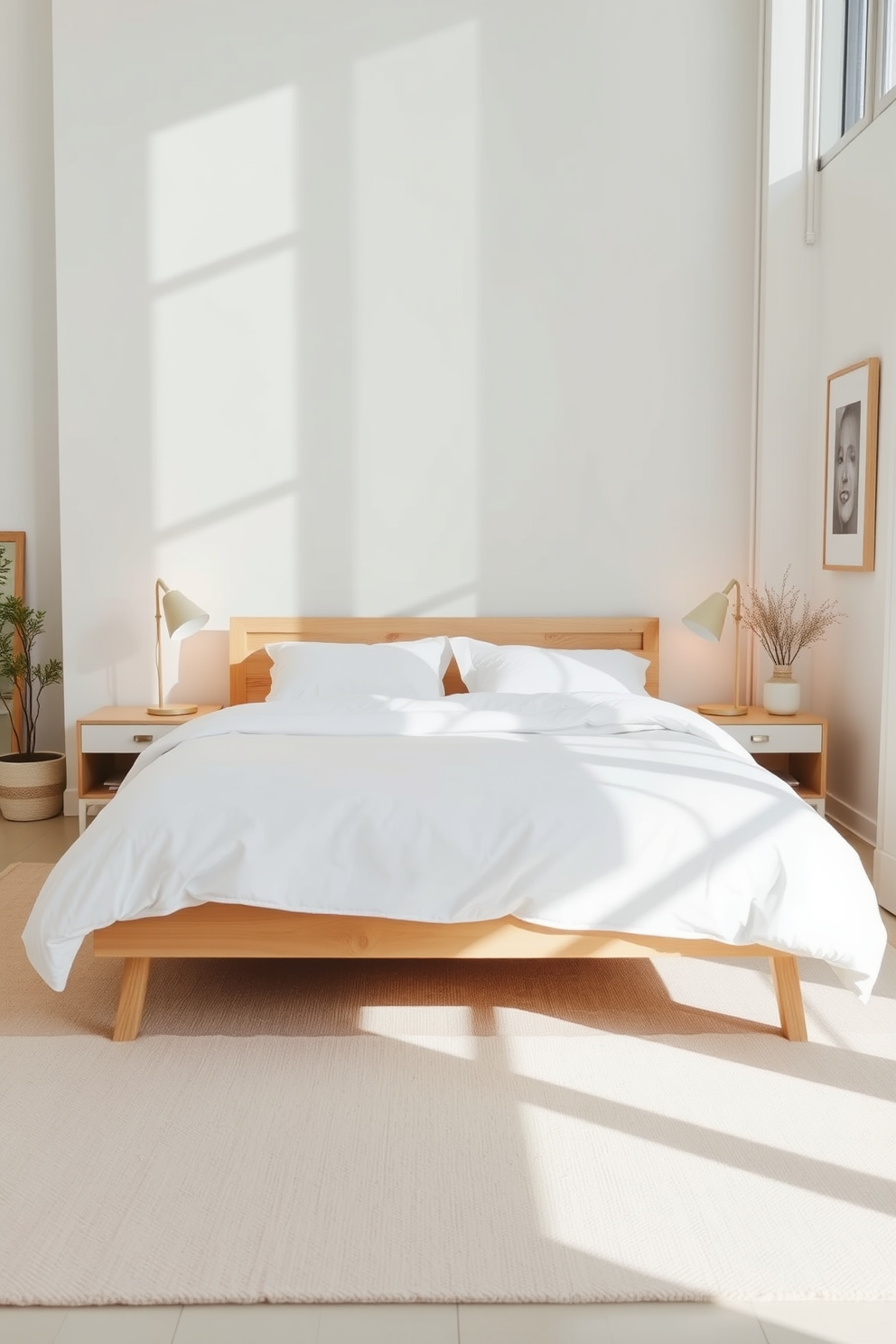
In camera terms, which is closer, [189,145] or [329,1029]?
[329,1029]

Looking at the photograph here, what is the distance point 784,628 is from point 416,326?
1.93 metres

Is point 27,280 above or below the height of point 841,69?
below

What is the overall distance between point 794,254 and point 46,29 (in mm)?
3254

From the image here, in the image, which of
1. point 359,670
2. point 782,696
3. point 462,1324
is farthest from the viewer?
point 782,696

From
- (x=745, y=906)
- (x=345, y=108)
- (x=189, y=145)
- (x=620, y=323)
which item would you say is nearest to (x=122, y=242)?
(x=189, y=145)

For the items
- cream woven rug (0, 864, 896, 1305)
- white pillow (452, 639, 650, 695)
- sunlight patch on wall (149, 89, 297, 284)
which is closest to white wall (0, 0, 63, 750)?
sunlight patch on wall (149, 89, 297, 284)

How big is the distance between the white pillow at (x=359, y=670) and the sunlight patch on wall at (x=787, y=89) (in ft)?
Answer: 7.82

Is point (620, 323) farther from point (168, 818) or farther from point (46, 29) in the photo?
point (168, 818)

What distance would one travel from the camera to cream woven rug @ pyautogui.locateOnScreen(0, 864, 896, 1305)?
1.82m

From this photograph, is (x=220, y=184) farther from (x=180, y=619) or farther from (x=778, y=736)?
(x=778, y=736)

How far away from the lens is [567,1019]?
2.79 meters

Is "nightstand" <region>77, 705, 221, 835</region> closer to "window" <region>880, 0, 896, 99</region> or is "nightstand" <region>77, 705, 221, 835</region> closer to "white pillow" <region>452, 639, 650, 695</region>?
"white pillow" <region>452, 639, 650, 695</region>

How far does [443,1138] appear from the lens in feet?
7.25

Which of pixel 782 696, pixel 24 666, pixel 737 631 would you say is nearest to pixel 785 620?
pixel 737 631
